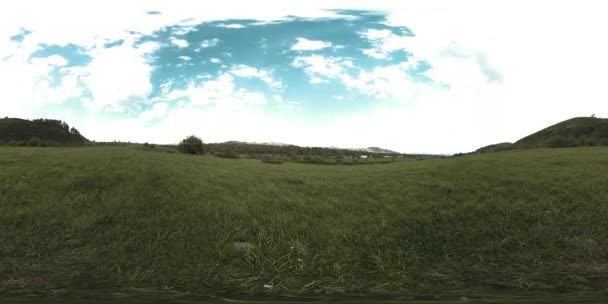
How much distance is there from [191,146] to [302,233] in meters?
41.4

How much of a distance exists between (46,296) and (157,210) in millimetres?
6728

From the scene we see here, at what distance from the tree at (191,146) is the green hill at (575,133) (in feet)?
287

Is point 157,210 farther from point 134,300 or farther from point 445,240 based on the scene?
point 445,240

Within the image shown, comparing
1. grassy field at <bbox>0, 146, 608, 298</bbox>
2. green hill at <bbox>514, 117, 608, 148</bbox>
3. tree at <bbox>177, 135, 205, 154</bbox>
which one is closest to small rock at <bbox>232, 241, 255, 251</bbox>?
grassy field at <bbox>0, 146, 608, 298</bbox>

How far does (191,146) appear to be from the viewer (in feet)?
168

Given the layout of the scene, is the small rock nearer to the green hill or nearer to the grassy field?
the grassy field

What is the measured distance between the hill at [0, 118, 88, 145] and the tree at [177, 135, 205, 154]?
60993mm

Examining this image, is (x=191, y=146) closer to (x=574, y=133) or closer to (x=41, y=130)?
(x=41, y=130)

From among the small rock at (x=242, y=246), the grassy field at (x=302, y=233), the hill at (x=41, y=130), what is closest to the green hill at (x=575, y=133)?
the grassy field at (x=302, y=233)

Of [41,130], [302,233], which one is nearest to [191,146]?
[302,233]

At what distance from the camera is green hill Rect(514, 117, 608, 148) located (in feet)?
317

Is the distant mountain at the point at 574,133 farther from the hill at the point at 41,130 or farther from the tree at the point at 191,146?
the hill at the point at 41,130

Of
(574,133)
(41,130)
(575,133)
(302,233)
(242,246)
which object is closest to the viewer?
(242,246)

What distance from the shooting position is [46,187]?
17078 mm
